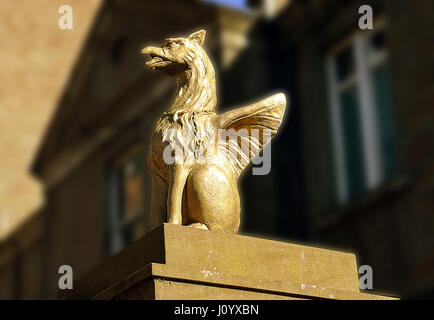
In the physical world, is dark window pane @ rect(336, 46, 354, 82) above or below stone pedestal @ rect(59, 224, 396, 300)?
above

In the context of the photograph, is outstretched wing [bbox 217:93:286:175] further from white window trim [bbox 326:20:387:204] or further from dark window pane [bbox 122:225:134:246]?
dark window pane [bbox 122:225:134:246]

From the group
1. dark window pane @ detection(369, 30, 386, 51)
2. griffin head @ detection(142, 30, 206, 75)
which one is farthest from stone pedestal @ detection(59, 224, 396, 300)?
dark window pane @ detection(369, 30, 386, 51)

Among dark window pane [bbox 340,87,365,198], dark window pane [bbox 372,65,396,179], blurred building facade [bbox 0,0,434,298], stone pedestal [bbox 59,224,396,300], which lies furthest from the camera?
dark window pane [bbox 340,87,365,198]

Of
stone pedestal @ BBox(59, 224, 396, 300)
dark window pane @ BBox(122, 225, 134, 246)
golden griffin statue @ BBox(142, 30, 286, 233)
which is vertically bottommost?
stone pedestal @ BBox(59, 224, 396, 300)

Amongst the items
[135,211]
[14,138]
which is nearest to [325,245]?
[135,211]

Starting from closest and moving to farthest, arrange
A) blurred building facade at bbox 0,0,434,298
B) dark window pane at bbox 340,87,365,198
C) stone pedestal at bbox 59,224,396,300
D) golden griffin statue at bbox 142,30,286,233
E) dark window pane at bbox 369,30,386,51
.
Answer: stone pedestal at bbox 59,224,396,300, golden griffin statue at bbox 142,30,286,233, blurred building facade at bbox 0,0,434,298, dark window pane at bbox 369,30,386,51, dark window pane at bbox 340,87,365,198

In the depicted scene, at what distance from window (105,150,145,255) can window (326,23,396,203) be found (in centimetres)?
376

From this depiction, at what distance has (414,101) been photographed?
11.7 metres

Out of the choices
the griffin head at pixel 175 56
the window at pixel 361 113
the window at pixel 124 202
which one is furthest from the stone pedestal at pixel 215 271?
the window at pixel 124 202

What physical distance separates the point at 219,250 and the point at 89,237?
42.6 feet

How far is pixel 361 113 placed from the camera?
13016mm

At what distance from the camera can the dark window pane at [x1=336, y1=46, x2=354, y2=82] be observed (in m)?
13.4

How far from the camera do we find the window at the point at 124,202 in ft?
52.1

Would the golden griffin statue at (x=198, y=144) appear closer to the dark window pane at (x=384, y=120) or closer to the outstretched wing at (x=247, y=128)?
the outstretched wing at (x=247, y=128)
